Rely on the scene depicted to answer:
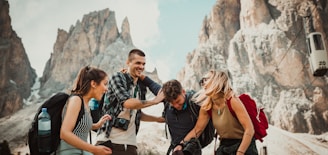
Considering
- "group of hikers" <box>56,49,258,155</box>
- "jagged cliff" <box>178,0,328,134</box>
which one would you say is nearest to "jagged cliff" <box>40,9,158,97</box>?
"jagged cliff" <box>178,0,328,134</box>

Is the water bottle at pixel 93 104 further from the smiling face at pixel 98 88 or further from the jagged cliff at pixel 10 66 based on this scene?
the jagged cliff at pixel 10 66

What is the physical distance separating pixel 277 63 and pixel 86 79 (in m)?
35.1

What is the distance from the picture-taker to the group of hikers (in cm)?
240

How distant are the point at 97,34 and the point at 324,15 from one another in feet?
197

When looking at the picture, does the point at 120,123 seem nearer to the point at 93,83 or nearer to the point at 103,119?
the point at 103,119

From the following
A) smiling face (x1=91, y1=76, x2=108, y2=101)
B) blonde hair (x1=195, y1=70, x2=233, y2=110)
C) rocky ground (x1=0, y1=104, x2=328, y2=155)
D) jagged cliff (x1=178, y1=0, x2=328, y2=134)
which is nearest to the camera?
smiling face (x1=91, y1=76, x2=108, y2=101)

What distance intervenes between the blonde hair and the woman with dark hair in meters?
1.03

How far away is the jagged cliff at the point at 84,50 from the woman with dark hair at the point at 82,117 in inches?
2861

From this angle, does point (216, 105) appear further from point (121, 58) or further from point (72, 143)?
point (121, 58)

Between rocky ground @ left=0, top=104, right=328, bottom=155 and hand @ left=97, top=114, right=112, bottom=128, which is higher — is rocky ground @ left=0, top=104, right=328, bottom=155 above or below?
below

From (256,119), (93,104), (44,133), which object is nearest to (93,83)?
(44,133)

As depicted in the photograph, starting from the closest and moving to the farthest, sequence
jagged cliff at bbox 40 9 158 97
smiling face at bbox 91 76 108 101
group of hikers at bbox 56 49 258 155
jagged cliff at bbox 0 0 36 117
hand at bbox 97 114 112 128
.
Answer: group of hikers at bbox 56 49 258 155 < smiling face at bbox 91 76 108 101 < hand at bbox 97 114 112 128 < jagged cliff at bbox 0 0 36 117 < jagged cliff at bbox 40 9 158 97

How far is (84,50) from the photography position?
78.0m

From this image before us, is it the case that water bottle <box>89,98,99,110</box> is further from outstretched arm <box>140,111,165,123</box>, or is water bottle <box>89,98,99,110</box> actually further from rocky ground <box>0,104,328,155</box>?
rocky ground <box>0,104,328,155</box>
